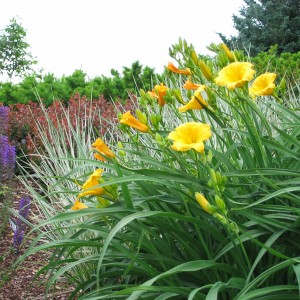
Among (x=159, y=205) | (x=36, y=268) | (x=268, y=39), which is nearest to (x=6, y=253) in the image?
(x=36, y=268)

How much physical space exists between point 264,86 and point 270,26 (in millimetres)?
15603

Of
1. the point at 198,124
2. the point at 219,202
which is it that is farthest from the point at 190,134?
the point at 219,202

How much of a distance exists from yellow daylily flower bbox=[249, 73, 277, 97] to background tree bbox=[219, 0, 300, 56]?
587 inches

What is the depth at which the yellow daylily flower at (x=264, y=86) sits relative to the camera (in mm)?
2484

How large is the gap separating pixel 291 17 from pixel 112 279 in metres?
16.5

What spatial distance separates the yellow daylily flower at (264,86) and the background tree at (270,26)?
14905 mm

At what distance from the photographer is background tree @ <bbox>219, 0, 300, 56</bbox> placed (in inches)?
676

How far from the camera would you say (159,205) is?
252 cm

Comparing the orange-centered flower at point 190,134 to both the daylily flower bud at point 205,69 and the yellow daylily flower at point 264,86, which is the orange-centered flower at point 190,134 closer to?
the daylily flower bud at point 205,69

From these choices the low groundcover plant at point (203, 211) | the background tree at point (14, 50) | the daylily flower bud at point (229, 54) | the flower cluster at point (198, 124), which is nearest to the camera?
the flower cluster at point (198, 124)

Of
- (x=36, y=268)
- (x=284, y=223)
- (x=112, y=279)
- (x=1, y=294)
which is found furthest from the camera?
(x=36, y=268)

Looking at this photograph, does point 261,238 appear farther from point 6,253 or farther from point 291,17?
point 291,17

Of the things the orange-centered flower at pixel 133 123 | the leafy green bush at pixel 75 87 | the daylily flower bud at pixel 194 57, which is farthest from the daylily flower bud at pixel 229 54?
the leafy green bush at pixel 75 87

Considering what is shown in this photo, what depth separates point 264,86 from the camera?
2557 millimetres
